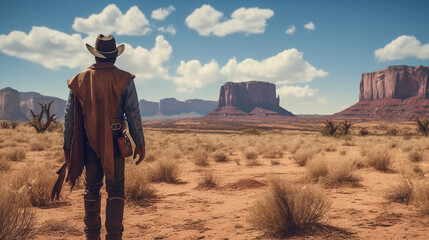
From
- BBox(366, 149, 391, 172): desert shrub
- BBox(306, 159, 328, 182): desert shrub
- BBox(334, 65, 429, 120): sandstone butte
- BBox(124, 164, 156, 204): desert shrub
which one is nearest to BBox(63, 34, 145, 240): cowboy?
BBox(124, 164, 156, 204): desert shrub

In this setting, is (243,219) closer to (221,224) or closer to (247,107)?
(221,224)

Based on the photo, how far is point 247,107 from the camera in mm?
185250

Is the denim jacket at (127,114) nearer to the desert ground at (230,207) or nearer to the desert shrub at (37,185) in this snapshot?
the desert ground at (230,207)

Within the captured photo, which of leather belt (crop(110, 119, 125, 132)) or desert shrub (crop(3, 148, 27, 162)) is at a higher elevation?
leather belt (crop(110, 119, 125, 132))

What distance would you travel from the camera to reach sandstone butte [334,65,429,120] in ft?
404

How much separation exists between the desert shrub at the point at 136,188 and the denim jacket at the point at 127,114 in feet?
9.65

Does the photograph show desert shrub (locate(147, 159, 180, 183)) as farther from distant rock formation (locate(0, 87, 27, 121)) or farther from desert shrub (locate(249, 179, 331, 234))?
distant rock formation (locate(0, 87, 27, 121))

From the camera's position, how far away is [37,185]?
17.3 ft

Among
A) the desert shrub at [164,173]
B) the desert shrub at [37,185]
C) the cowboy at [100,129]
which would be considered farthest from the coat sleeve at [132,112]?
the desert shrub at [164,173]

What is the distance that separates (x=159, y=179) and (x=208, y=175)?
1.61 meters

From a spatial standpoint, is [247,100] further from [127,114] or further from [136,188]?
[127,114]

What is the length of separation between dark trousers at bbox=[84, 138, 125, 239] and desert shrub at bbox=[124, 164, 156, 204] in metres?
2.71

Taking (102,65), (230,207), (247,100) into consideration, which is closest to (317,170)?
(230,207)

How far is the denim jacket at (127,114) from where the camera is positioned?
293 centimetres
